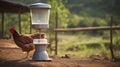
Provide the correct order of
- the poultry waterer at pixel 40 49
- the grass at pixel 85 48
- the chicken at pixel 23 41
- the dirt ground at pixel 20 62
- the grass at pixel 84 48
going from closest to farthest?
the dirt ground at pixel 20 62 → the poultry waterer at pixel 40 49 → the chicken at pixel 23 41 → the grass at pixel 85 48 → the grass at pixel 84 48

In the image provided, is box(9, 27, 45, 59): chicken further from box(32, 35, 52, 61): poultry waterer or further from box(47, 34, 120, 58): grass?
box(47, 34, 120, 58): grass

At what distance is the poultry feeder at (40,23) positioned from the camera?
30.6ft

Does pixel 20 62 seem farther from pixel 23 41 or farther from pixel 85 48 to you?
pixel 85 48

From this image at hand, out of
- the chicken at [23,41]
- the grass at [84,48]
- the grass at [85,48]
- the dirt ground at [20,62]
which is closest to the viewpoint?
the dirt ground at [20,62]

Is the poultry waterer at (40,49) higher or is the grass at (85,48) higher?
the poultry waterer at (40,49)

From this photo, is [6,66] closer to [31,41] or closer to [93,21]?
[31,41]

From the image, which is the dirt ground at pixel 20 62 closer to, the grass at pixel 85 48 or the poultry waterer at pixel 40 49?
the poultry waterer at pixel 40 49

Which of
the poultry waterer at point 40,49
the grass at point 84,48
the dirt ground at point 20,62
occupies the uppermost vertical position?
the poultry waterer at point 40,49

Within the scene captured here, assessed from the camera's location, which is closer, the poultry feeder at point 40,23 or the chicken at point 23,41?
the poultry feeder at point 40,23

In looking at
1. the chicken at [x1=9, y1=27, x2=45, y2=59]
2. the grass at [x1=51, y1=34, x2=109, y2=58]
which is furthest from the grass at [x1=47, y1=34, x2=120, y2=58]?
the chicken at [x1=9, y1=27, x2=45, y2=59]

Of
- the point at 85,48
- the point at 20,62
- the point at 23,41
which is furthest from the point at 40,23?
the point at 85,48

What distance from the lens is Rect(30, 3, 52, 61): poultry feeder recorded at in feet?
30.6

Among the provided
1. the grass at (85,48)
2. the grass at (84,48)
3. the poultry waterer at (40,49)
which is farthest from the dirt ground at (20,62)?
the grass at (84,48)

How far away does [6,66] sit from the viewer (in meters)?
8.55
